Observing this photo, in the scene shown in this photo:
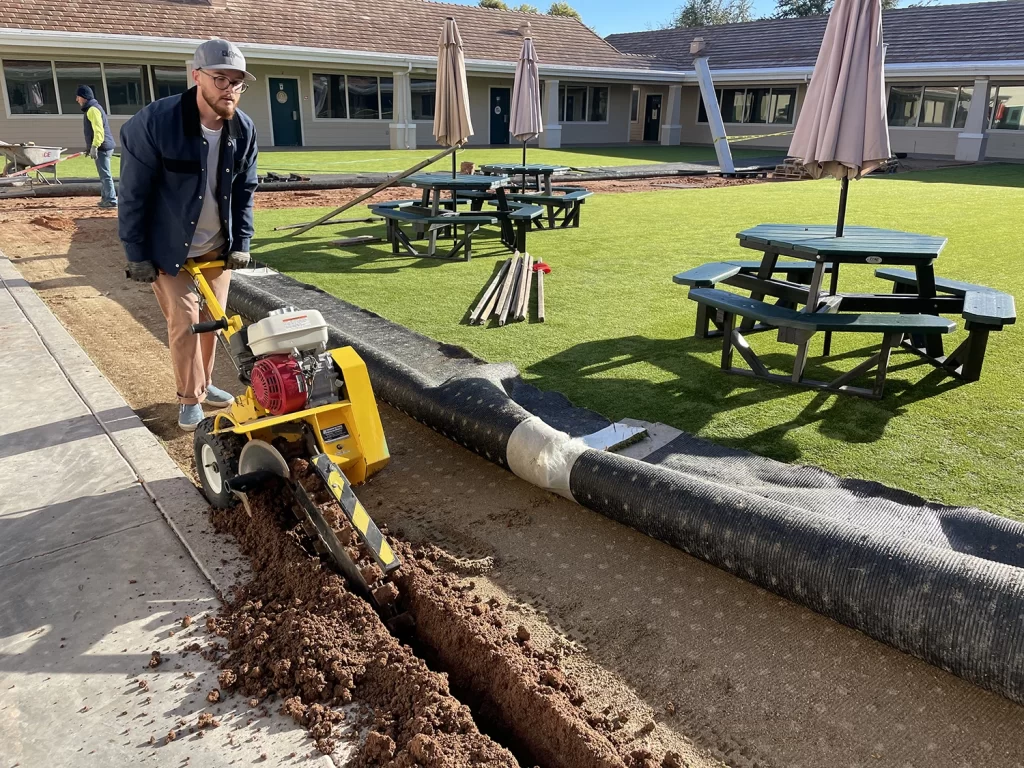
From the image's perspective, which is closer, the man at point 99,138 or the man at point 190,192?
the man at point 190,192

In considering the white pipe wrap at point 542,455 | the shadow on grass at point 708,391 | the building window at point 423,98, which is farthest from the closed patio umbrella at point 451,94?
the building window at point 423,98

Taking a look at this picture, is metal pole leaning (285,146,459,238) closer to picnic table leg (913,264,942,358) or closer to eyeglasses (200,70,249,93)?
eyeglasses (200,70,249,93)

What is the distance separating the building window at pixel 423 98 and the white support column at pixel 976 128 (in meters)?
17.7

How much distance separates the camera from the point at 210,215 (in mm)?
3740

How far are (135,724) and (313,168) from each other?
16624 millimetres

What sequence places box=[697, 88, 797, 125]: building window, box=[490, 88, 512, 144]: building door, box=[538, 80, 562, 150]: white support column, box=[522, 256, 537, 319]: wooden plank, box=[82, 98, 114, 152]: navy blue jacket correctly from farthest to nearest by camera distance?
box=[697, 88, 797, 125]: building window
box=[490, 88, 512, 144]: building door
box=[538, 80, 562, 150]: white support column
box=[82, 98, 114, 152]: navy blue jacket
box=[522, 256, 537, 319]: wooden plank

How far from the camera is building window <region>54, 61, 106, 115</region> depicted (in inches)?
803

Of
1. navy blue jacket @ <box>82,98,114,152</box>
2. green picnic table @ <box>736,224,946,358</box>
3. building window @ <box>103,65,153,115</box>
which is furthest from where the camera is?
building window @ <box>103,65,153,115</box>

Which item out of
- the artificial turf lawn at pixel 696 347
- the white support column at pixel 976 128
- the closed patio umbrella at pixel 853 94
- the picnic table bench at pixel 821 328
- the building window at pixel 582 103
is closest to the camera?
the artificial turf lawn at pixel 696 347

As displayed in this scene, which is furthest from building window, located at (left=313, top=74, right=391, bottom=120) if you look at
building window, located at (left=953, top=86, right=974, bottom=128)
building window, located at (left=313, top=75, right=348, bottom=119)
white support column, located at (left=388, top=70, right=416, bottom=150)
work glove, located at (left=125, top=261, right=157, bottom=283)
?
work glove, located at (left=125, top=261, right=157, bottom=283)

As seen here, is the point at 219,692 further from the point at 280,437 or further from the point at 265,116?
the point at 265,116

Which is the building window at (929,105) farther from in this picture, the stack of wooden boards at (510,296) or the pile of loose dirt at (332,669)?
the pile of loose dirt at (332,669)

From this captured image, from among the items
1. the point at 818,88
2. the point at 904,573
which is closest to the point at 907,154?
the point at 818,88

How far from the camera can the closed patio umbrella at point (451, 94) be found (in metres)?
9.34
